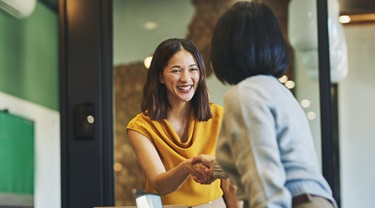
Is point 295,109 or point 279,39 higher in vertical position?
point 279,39

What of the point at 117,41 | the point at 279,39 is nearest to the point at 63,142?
the point at 117,41

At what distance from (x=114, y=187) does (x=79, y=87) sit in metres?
0.36

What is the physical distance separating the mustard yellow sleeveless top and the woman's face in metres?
0.06

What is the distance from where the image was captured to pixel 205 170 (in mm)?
1682

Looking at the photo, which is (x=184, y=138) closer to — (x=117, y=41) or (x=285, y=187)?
(x=285, y=187)

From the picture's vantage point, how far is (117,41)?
276 cm

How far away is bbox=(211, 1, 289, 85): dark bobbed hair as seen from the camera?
141 cm

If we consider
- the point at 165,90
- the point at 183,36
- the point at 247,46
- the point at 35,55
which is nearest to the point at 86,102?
the point at 35,55

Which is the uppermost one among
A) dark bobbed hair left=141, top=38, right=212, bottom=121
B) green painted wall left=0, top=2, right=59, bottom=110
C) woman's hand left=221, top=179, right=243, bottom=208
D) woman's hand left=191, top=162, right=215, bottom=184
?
green painted wall left=0, top=2, right=59, bottom=110

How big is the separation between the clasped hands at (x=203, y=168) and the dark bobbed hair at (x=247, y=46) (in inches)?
10.5

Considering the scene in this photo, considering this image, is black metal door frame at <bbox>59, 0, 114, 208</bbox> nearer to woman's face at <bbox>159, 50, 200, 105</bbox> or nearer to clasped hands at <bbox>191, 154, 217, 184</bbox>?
woman's face at <bbox>159, 50, 200, 105</bbox>

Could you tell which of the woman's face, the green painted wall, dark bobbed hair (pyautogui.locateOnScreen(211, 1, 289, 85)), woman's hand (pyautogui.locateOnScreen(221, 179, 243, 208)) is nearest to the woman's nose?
the woman's face

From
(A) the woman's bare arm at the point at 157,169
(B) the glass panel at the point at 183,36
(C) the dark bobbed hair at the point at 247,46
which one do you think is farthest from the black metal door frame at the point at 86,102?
(C) the dark bobbed hair at the point at 247,46

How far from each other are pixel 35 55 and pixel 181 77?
1035 mm
